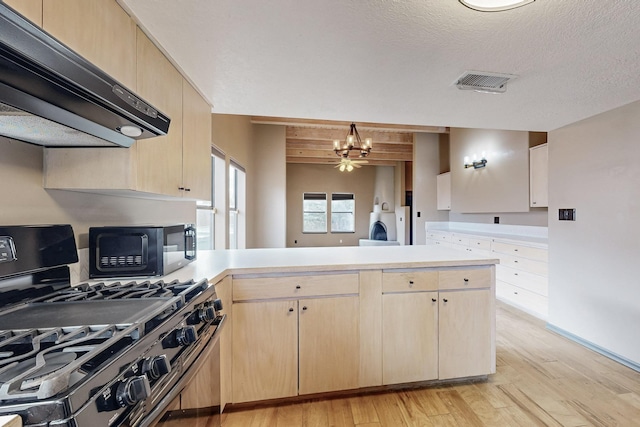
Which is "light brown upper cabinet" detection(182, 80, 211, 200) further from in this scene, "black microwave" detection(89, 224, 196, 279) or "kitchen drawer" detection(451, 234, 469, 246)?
"kitchen drawer" detection(451, 234, 469, 246)

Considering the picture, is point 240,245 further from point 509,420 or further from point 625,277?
point 625,277

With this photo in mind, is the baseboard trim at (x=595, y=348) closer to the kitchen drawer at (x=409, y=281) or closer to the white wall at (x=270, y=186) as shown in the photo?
the kitchen drawer at (x=409, y=281)

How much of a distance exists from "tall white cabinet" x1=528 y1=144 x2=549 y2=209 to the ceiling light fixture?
10.3 feet

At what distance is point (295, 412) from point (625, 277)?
2.79 m

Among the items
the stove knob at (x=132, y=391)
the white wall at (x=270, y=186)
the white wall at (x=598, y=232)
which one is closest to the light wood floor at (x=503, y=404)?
the white wall at (x=598, y=232)

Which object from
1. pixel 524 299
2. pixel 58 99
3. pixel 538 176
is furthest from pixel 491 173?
pixel 58 99

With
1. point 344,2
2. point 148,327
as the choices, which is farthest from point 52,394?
point 344,2

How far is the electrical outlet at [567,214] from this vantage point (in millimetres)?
2722

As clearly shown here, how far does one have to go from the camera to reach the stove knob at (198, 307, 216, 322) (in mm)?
1118

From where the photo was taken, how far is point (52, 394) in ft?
1.65

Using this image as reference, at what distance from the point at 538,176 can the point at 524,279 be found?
1348 mm

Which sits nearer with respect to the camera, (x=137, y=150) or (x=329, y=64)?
(x=137, y=150)

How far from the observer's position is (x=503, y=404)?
1839 mm

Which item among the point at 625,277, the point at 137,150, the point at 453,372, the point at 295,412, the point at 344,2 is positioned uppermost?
the point at 344,2
